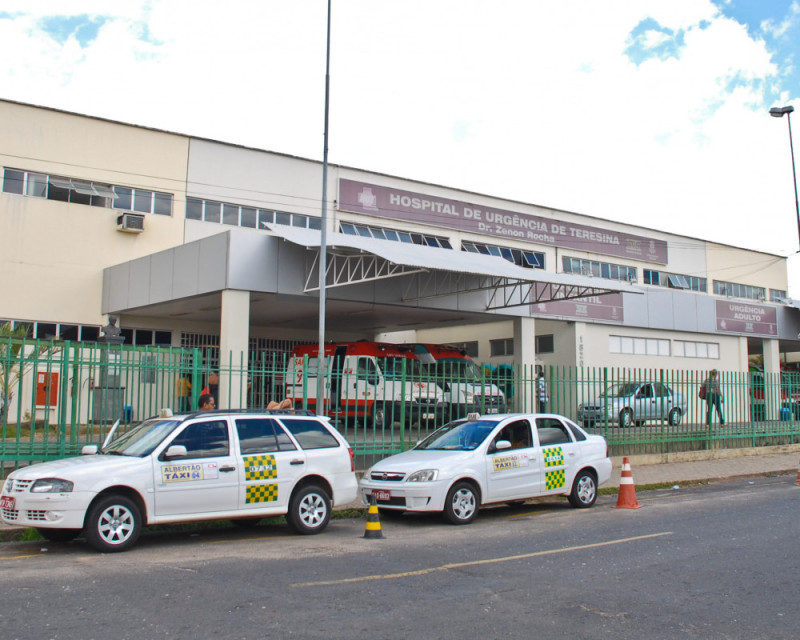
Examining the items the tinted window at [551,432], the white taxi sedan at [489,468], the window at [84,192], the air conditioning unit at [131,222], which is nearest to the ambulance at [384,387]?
the white taxi sedan at [489,468]

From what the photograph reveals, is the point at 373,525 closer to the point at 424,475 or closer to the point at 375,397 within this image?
the point at 424,475

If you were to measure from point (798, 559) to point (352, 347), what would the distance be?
16276mm

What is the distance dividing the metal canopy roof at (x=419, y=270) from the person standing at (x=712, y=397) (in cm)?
321

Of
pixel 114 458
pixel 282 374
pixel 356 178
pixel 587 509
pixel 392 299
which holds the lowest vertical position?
pixel 587 509

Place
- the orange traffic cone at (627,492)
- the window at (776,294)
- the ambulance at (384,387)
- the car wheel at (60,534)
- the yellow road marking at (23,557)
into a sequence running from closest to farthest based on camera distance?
the yellow road marking at (23,557), the car wheel at (60,534), the orange traffic cone at (627,492), the ambulance at (384,387), the window at (776,294)

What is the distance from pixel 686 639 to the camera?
5582mm

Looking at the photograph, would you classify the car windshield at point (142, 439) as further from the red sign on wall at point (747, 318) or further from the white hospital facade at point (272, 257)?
the red sign on wall at point (747, 318)

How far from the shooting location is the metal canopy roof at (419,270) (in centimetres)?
1838

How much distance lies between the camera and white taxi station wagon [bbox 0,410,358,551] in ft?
28.1

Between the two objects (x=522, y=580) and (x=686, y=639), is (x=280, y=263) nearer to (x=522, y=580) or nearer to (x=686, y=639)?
(x=522, y=580)

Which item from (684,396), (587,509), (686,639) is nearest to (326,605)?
(686,639)

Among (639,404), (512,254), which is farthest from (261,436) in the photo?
(512,254)

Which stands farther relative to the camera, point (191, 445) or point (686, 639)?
point (191, 445)

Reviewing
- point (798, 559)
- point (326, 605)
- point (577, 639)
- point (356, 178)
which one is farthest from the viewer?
point (356, 178)
